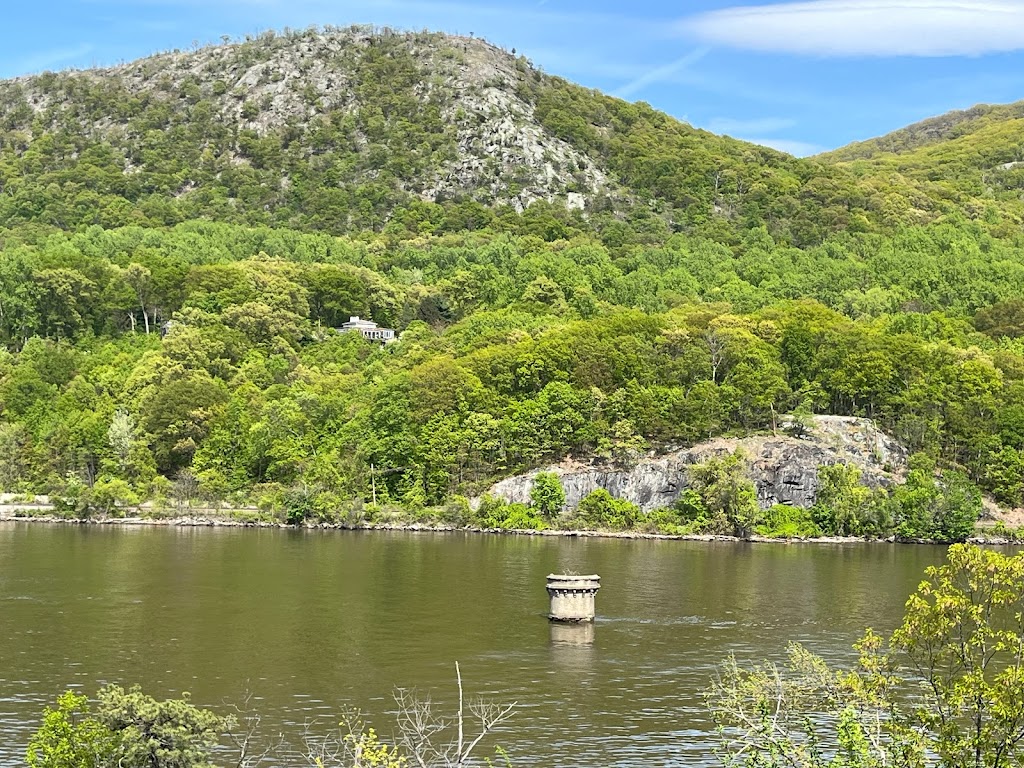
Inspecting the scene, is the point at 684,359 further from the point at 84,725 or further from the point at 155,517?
the point at 84,725

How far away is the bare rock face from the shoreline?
518 cm

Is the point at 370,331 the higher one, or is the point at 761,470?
the point at 370,331

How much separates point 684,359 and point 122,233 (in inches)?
3823

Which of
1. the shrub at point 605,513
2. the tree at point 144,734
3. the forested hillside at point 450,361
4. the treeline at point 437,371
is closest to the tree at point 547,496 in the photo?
the shrub at point 605,513

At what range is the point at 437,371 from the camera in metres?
115

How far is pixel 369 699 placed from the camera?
42438 millimetres

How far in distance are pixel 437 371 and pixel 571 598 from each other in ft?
199

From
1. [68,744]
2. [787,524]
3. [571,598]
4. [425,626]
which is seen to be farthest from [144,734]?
[787,524]

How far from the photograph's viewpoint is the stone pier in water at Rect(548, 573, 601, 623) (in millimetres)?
55938

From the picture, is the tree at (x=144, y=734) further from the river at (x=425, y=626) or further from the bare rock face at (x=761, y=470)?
the bare rock face at (x=761, y=470)

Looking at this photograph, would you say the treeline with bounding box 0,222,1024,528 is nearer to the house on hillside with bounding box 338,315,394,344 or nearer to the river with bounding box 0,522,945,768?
the house on hillside with bounding box 338,315,394,344

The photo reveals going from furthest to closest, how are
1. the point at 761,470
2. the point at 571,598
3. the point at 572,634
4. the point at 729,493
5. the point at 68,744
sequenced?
1. the point at 761,470
2. the point at 729,493
3. the point at 571,598
4. the point at 572,634
5. the point at 68,744

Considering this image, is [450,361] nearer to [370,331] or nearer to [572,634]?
[370,331]

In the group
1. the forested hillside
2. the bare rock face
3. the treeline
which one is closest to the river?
the bare rock face
